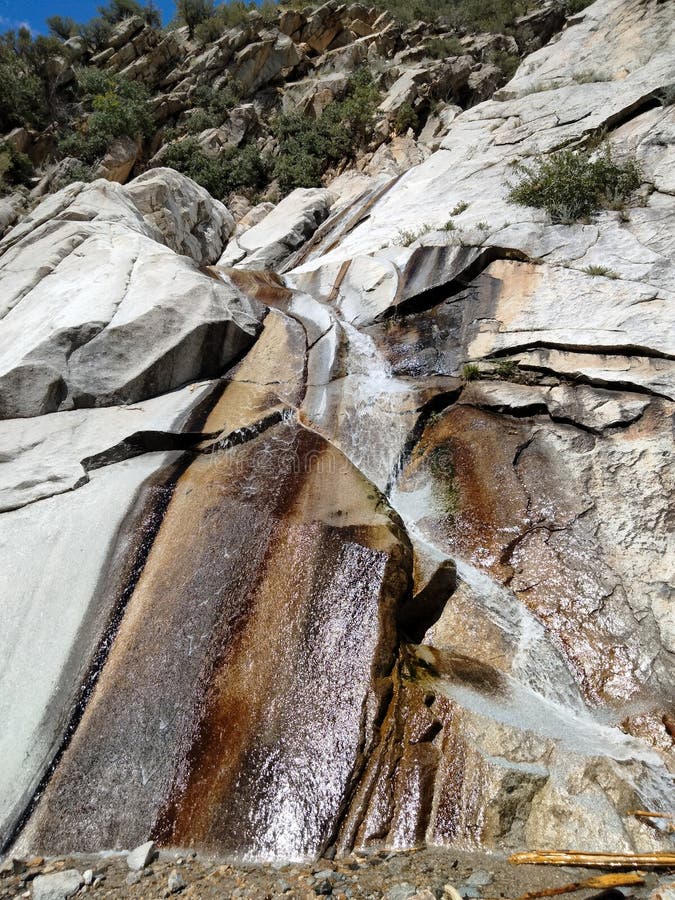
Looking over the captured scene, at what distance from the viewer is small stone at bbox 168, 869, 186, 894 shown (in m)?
3.32

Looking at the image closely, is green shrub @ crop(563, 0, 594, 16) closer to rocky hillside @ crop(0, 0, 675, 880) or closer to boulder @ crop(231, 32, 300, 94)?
boulder @ crop(231, 32, 300, 94)

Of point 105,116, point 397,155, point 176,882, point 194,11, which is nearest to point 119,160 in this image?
point 105,116

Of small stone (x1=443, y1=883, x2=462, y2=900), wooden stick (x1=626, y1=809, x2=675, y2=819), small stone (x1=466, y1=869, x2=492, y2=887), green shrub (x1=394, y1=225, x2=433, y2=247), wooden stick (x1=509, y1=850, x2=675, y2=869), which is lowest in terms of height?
wooden stick (x1=626, y1=809, x2=675, y2=819)

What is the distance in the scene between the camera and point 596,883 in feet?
10.3

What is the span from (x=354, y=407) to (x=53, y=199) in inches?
509

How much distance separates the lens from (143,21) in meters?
34.4

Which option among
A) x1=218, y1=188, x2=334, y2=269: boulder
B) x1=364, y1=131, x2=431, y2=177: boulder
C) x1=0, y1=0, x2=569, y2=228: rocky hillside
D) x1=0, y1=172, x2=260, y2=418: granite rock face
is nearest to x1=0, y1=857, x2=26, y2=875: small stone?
x1=0, y1=172, x2=260, y2=418: granite rock face

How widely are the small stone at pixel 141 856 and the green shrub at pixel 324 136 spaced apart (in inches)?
1143

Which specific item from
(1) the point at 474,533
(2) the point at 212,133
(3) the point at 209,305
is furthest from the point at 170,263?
(2) the point at 212,133

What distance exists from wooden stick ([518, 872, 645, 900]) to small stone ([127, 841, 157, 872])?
2.61 metres

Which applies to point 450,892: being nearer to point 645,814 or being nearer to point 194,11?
point 645,814

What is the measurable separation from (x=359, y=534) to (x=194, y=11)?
153 feet

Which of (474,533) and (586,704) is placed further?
(474,533)

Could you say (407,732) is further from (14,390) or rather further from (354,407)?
(14,390)
